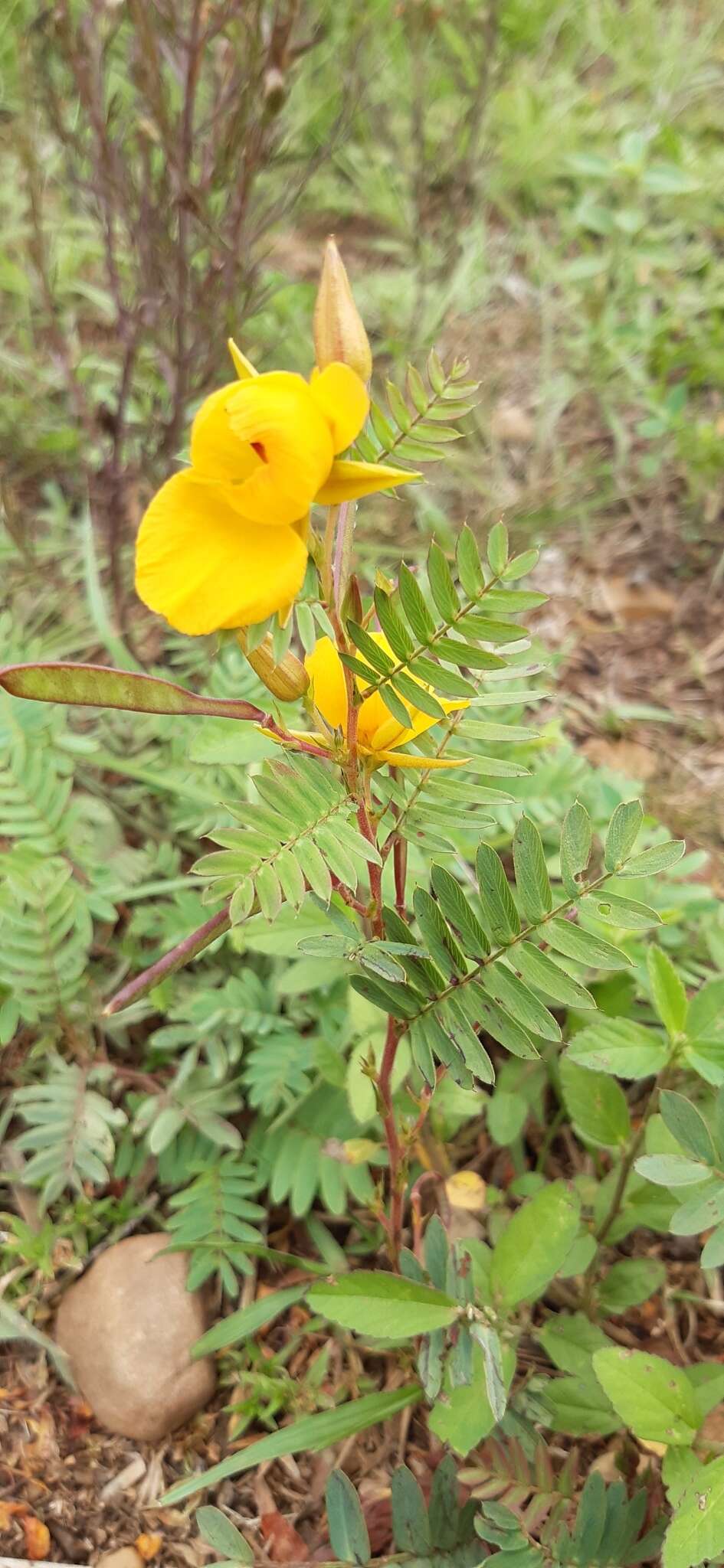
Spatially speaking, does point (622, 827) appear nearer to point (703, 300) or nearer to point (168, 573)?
point (168, 573)

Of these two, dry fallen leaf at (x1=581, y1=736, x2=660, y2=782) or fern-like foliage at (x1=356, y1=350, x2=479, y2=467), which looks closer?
fern-like foliage at (x1=356, y1=350, x2=479, y2=467)

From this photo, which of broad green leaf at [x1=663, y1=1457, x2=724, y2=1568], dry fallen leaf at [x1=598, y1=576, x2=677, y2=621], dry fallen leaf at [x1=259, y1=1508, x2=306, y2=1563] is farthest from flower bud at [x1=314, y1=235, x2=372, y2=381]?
dry fallen leaf at [x1=598, y1=576, x2=677, y2=621]

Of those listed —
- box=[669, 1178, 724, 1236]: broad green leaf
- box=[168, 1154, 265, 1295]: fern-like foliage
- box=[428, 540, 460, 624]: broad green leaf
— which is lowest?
box=[168, 1154, 265, 1295]: fern-like foliage

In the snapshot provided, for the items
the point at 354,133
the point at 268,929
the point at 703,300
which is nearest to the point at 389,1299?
the point at 268,929

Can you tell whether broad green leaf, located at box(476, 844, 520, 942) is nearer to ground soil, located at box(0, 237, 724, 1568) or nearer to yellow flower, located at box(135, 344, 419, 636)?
yellow flower, located at box(135, 344, 419, 636)

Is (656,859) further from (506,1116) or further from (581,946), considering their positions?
(506,1116)
